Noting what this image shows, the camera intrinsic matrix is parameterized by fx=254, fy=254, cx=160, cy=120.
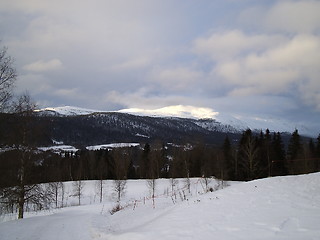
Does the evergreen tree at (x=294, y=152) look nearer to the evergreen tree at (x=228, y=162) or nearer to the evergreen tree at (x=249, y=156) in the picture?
the evergreen tree at (x=249, y=156)

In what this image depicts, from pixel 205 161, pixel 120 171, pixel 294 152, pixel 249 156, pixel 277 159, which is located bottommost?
pixel 120 171

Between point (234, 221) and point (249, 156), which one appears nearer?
point (234, 221)

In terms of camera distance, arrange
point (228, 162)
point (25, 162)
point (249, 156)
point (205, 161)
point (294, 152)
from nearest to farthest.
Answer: point (25, 162)
point (249, 156)
point (294, 152)
point (228, 162)
point (205, 161)

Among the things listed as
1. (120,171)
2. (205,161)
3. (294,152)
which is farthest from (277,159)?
(120,171)

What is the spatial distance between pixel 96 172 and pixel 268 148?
4517 centimetres

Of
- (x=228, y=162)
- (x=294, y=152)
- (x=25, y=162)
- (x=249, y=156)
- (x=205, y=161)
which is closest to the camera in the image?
(x=25, y=162)

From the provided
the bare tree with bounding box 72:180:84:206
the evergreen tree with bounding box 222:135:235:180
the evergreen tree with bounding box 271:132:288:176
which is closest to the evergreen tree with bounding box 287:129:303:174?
the evergreen tree with bounding box 271:132:288:176

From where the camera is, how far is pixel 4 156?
49.5 feet

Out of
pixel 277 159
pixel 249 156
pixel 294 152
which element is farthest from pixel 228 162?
pixel 249 156

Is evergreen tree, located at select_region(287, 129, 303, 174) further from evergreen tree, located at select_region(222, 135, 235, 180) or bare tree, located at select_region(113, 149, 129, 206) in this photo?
bare tree, located at select_region(113, 149, 129, 206)

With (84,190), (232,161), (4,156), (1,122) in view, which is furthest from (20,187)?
(232,161)

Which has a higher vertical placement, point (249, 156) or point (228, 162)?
point (249, 156)

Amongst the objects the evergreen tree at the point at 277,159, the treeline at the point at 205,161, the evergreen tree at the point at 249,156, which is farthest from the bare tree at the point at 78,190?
the evergreen tree at the point at 277,159

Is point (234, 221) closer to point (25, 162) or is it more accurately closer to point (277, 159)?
point (25, 162)
